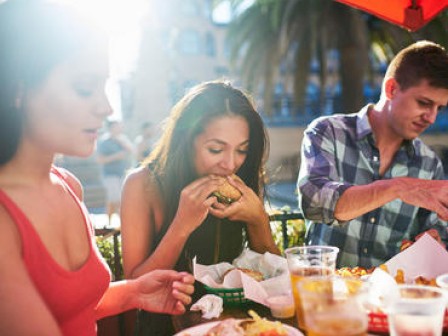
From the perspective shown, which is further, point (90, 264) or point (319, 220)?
point (319, 220)

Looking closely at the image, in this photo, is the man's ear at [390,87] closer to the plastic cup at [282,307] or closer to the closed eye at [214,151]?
the closed eye at [214,151]

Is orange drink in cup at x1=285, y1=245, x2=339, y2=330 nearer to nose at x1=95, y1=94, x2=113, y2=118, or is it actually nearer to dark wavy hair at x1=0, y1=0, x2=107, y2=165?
nose at x1=95, y1=94, x2=113, y2=118

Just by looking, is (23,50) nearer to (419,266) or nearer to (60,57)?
(60,57)

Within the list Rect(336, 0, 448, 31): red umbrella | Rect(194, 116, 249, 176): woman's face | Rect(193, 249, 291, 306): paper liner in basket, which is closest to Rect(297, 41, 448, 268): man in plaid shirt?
Rect(336, 0, 448, 31): red umbrella

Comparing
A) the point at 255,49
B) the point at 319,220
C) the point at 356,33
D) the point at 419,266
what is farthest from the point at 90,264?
the point at 255,49

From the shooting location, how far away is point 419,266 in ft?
6.81

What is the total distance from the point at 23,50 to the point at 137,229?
1318mm

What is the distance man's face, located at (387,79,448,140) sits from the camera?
2986 millimetres

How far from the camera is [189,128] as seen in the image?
2.69 m

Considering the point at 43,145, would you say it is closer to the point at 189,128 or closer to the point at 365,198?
the point at 189,128

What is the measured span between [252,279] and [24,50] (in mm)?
1167

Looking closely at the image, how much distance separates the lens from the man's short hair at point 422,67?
2.94 m

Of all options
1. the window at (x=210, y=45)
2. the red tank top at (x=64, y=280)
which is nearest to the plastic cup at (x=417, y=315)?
the red tank top at (x=64, y=280)

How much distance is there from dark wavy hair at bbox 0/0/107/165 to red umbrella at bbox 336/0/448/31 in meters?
2.00
